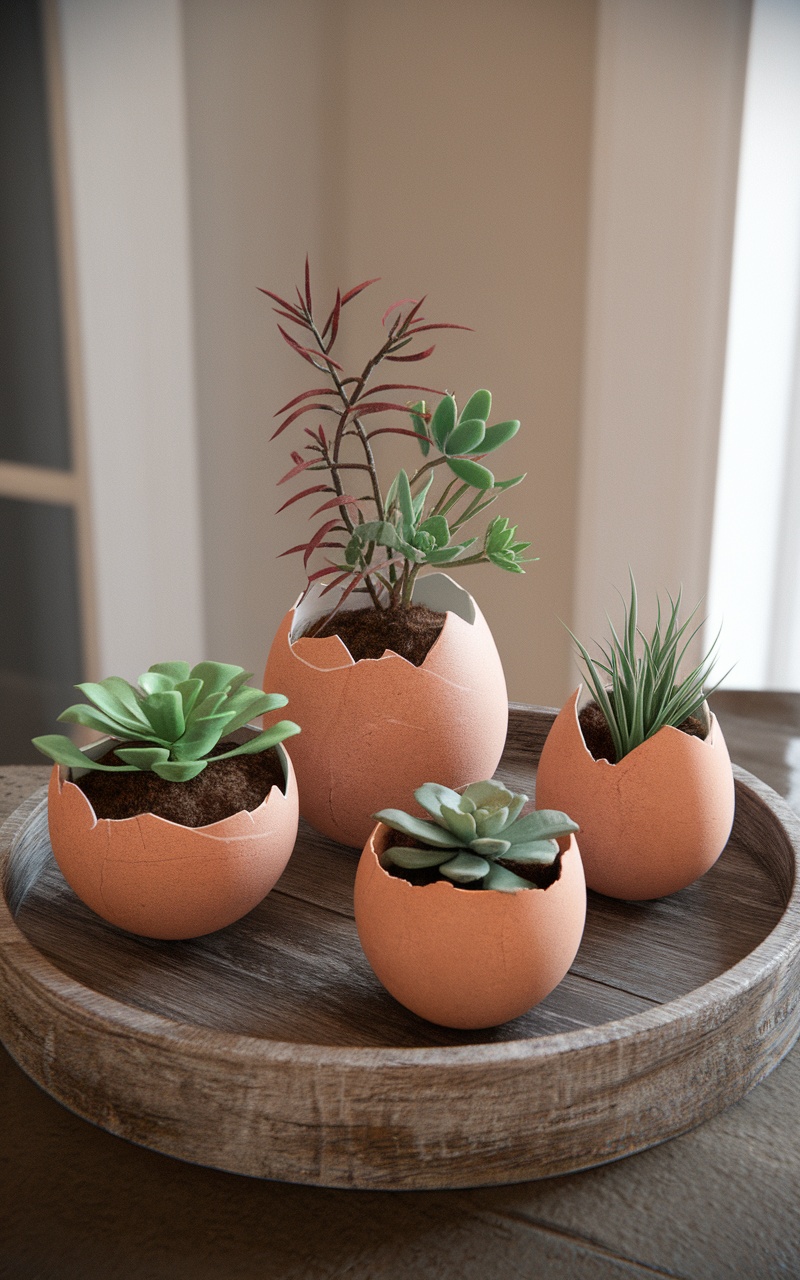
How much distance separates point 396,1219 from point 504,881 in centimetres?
11

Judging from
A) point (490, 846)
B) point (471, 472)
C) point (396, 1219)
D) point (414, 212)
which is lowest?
point (396, 1219)

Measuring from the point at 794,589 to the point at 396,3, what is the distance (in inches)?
35.2

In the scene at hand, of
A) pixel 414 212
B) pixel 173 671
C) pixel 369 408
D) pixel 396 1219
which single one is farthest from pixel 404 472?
pixel 414 212

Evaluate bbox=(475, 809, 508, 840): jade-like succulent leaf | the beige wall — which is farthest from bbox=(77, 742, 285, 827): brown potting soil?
the beige wall

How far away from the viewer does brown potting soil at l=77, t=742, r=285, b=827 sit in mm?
447

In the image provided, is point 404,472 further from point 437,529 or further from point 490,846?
point 490,846

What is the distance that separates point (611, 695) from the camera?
0.52 meters

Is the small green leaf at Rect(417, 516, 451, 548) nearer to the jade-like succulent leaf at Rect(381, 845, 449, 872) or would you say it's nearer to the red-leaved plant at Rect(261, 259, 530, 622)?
the red-leaved plant at Rect(261, 259, 530, 622)

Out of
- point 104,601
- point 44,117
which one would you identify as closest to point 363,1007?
point 104,601

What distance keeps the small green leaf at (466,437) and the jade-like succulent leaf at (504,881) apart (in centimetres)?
19

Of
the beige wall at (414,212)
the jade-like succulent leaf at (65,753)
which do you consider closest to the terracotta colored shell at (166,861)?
the jade-like succulent leaf at (65,753)

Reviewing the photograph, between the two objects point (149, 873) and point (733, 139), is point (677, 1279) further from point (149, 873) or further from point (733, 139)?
point (733, 139)

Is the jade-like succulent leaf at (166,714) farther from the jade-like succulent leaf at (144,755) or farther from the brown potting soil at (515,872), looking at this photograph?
the brown potting soil at (515,872)

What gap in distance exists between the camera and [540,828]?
15.9 inches
